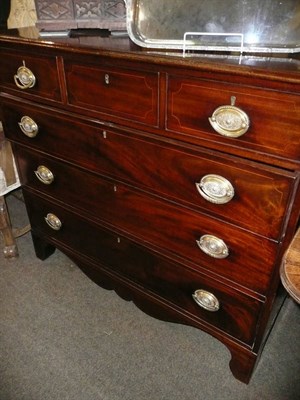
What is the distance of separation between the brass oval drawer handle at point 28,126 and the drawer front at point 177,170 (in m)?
0.02

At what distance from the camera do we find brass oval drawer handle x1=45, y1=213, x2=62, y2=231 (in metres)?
1.36

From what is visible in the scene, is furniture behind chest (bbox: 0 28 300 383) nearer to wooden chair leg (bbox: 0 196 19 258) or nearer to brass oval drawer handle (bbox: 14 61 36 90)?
brass oval drawer handle (bbox: 14 61 36 90)

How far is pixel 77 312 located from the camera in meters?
1.41

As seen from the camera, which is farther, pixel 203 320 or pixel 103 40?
pixel 203 320

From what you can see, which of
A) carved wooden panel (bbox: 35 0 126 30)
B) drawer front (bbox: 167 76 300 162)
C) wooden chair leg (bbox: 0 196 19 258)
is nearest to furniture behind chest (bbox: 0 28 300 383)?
drawer front (bbox: 167 76 300 162)

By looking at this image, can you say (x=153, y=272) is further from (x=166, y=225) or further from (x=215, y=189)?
(x=215, y=189)

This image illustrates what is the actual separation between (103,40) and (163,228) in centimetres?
59

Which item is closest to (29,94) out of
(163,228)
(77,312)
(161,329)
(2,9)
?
(163,228)

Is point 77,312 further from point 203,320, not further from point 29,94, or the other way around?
point 29,94

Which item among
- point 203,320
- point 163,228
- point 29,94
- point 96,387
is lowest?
point 96,387

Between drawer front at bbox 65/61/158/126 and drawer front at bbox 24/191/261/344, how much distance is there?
18.2 inches

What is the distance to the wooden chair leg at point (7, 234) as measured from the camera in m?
1.56

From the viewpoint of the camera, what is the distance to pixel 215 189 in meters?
0.81

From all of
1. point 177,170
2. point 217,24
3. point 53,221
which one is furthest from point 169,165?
point 53,221
